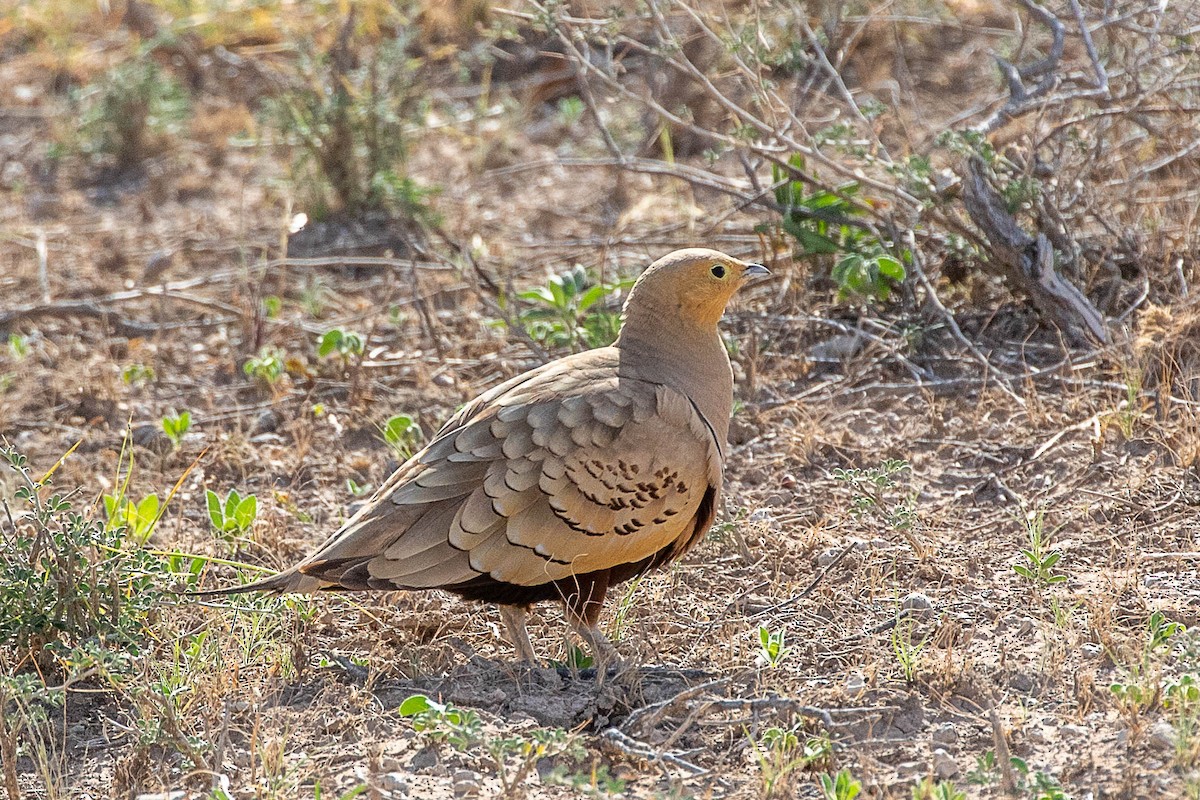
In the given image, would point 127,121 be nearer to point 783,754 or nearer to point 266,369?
point 266,369

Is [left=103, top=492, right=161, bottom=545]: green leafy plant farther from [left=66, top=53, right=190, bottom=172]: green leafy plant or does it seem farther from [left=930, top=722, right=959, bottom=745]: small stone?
[left=66, top=53, right=190, bottom=172]: green leafy plant

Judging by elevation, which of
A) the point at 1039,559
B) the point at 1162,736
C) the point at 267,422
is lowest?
the point at 267,422

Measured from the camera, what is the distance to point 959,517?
165 inches

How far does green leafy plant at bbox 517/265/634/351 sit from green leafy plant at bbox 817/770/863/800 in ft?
7.65

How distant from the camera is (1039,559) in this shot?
3701 millimetres

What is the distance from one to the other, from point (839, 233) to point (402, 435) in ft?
6.34

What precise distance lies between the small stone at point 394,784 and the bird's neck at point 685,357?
1.24 metres

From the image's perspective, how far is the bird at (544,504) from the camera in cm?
340

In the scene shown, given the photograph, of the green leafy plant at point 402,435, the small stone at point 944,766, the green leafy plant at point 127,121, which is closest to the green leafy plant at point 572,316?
the green leafy plant at point 402,435

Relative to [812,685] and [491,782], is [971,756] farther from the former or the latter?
[491,782]

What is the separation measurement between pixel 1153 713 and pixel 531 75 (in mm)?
5829

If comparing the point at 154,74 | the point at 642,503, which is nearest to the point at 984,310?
the point at 642,503

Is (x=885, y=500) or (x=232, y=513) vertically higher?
(x=885, y=500)

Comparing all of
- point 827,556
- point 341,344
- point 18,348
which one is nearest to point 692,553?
point 827,556
